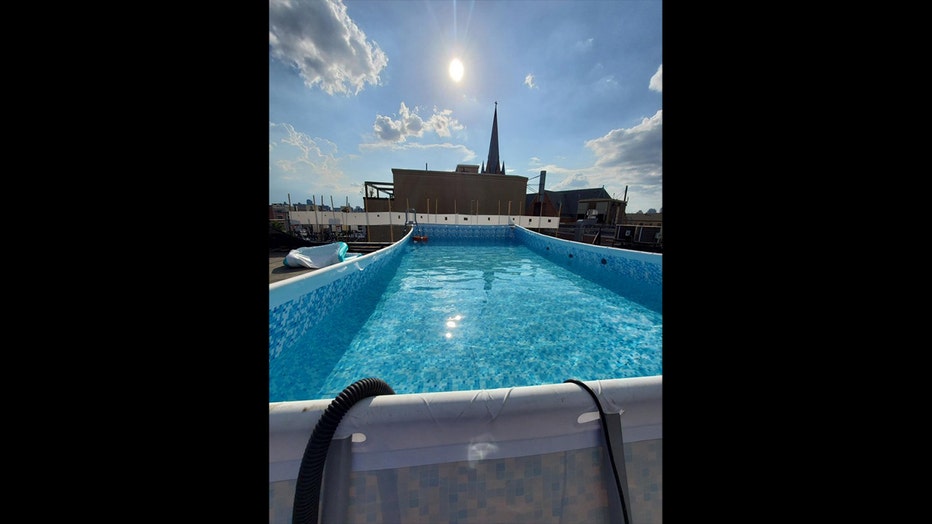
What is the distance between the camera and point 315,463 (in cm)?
96

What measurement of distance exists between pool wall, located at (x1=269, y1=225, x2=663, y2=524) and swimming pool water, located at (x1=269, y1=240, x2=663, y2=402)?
4.59ft

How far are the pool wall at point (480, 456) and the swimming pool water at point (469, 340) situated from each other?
1398mm

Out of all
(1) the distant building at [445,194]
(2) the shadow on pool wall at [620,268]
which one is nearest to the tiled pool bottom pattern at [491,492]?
(2) the shadow on pool wall at [620,268]

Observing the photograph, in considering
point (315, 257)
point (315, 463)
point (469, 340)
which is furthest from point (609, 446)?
point (315, 257)

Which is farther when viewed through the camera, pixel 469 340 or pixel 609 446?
pixel 469 340

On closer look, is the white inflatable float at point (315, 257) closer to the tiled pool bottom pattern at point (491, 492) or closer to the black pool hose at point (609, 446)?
the tiled pool bottom pattern at point (491, 492)

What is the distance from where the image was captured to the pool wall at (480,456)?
104cm

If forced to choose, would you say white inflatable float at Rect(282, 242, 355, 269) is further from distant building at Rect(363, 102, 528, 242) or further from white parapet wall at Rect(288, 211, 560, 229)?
distant building at Rect(363, 102, 528, 242)

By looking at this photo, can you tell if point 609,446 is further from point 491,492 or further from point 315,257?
point 315,257

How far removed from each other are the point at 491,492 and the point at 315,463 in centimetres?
67

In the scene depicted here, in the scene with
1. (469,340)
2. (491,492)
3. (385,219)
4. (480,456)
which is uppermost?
(385,219)
